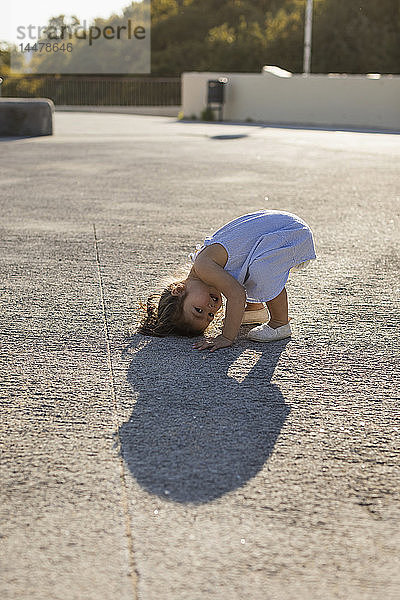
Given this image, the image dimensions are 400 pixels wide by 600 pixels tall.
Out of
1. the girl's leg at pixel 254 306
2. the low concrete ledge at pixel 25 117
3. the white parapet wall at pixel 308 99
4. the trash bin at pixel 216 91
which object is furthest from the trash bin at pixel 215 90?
the girl's leg at pixel 254 306

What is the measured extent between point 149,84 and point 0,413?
32370mm

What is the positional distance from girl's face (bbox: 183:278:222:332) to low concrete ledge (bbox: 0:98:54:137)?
13401 mm

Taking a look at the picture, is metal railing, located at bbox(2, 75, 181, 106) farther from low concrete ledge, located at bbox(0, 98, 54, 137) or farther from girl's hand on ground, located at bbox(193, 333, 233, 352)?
girl's hand on ground, located at bbox(193, 333, 233, 352)

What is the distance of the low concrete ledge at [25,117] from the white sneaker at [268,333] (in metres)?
13.4

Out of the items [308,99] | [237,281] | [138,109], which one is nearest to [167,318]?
[237,281]

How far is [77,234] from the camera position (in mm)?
6684

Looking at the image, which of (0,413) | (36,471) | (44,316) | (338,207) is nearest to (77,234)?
(44,316)

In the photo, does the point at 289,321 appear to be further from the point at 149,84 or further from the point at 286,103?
the point at 149,84

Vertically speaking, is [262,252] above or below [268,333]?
above

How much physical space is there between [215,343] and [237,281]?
30 centimetres

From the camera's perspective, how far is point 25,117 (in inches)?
658

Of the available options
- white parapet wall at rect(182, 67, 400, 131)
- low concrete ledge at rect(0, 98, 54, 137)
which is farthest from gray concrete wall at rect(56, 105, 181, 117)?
low concrete ledge at rect(0, 98, 54, 137)

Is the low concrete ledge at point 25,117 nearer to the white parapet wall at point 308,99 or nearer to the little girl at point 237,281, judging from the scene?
the white parapet wall at point 308,99

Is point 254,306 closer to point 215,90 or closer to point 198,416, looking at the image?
point 198,416
